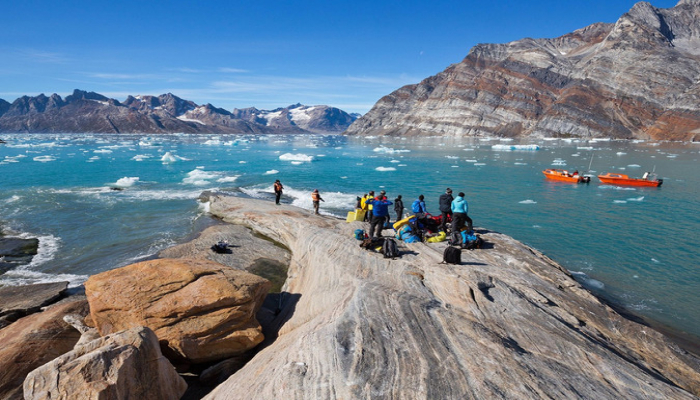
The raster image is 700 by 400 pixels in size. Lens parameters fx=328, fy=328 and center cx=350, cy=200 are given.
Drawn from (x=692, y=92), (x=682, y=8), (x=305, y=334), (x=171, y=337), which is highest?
(x=682, y=8)

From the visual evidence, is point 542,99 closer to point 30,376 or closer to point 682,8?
point 682,8

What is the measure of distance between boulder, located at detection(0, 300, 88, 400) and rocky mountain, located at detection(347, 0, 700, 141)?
166m

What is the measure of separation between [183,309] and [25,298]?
8.27 m

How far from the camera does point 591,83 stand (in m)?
151

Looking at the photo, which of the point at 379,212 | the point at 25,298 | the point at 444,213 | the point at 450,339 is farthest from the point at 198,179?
the point at 450,339

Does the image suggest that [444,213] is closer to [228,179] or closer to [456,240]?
[456,240]

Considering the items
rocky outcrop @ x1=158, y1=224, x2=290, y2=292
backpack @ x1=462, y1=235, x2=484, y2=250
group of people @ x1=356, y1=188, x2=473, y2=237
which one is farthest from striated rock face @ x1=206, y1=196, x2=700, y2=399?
rocky outcrop @ x1=158, y1=224, x2=290, y2=292

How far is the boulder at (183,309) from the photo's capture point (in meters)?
7.73

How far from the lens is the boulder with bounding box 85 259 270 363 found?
7.73 meters

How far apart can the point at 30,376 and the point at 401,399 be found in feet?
19.5

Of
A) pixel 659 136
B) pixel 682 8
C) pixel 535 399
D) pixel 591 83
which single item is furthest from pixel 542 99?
pixel 535 399

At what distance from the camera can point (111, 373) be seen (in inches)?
217

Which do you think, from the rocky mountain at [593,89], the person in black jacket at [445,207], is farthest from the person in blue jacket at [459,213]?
the rocky mountain at [593,89]

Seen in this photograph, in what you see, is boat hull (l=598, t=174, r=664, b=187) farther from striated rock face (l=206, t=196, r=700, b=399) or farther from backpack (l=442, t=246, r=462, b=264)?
backpack (l=442, t=246, r=462, b=264)
